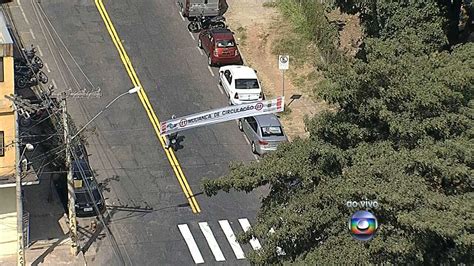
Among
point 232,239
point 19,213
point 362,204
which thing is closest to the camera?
point 362,204

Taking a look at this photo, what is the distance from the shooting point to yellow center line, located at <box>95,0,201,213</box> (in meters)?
46.0

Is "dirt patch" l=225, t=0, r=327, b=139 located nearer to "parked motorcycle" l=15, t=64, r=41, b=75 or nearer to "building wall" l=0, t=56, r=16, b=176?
"parked motorcycle" l=15, t=64, r=41, b=75

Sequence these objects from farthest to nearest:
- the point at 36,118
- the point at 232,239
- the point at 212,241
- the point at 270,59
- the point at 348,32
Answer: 1. the point at 348,32
2. the point at 270,59
3. the point at 36,118
4. the point at 232,239
5. the point at 212,241

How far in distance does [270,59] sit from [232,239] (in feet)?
54.6

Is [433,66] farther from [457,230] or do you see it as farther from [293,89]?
[293,89]

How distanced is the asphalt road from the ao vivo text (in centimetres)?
1359

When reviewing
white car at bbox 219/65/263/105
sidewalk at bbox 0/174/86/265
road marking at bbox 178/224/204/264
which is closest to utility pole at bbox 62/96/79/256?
sidewalk at bbox 0/174/86/265

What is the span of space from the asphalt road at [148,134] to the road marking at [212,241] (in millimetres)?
75

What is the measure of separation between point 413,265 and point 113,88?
2751cm

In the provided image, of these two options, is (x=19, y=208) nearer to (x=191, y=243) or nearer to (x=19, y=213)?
(x=19, y=213)

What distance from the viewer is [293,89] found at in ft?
177

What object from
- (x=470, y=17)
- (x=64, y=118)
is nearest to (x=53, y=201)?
(x=64, y=118)

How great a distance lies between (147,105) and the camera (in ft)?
170

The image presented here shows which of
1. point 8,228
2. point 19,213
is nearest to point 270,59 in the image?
point 8,228
